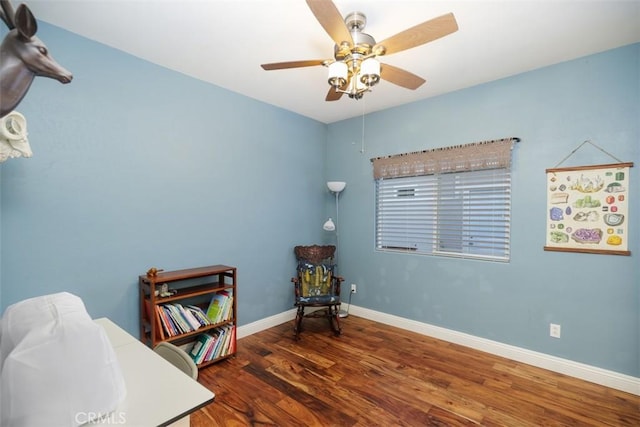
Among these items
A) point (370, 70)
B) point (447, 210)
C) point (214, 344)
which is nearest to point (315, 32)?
point (370, 70)

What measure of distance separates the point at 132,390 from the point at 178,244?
1.73 m

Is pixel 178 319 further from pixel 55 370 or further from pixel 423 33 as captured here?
pixel 423 33

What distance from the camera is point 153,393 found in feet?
3.53

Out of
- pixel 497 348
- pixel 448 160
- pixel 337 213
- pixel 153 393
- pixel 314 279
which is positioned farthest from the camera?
pixel 337 213

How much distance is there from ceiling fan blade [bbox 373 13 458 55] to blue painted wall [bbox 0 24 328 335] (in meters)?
1.89

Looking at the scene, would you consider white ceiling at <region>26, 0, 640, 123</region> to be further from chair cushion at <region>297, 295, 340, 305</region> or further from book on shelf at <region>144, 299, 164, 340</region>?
chair cushion at <region>297, 295, 340, 305</region>

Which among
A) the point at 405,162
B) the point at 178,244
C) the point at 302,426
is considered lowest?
the point at 302,426

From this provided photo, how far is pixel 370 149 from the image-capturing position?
3699mm

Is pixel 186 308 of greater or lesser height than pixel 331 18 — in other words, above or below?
below

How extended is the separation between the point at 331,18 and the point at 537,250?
8.28ft

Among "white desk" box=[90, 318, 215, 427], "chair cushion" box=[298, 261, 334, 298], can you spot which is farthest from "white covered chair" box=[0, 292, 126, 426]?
"chair cushion" box=[298, 261, 334, 298]

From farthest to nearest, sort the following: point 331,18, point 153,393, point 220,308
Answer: point 220,308 → point 331,18 → point 153,393

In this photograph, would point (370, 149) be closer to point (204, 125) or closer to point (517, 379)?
point (204, 125)

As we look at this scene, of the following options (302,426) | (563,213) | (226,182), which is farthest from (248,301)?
(563,213)
